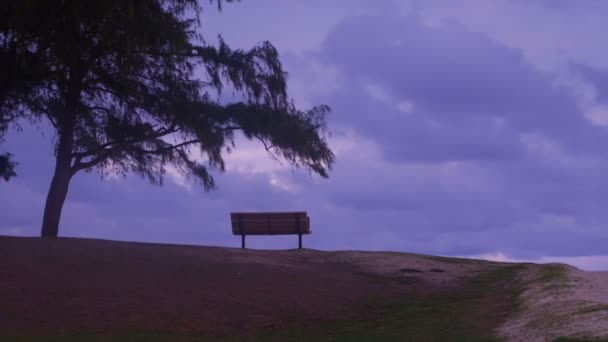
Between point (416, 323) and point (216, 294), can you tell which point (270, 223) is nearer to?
point (216, 294)

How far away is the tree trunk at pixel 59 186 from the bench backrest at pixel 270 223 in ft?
16.3

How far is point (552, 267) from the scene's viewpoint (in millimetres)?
23109

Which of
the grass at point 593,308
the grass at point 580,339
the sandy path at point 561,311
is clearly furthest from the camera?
the grass at point 593,308

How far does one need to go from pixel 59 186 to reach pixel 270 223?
611 cm

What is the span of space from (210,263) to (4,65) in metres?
6.41

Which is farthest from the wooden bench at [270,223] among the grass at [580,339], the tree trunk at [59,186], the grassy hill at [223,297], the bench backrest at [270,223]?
the grass at [580,339]

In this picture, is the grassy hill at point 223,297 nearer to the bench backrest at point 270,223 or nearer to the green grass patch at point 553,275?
the green grass patch at point 553,275

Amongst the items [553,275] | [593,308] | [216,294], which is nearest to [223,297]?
[216,294]

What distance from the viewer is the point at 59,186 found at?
76.0 ft

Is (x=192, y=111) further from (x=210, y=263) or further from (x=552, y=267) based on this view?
(x=552, y=267)

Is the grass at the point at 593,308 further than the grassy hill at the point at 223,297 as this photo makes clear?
No

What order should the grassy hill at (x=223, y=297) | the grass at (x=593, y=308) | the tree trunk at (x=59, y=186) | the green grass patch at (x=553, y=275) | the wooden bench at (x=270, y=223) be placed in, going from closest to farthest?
1. the grass at (x=593, y=308)
2. the grassy hill at (x=223, y=297)
3. the green grass patch at (x=553, y=275)
4. the tree trunk at (x=59, y=186)
5. the wooden bench at (x=270, y=223)

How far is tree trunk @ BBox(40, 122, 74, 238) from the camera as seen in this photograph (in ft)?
75.4

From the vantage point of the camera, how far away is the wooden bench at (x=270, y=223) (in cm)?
2509
